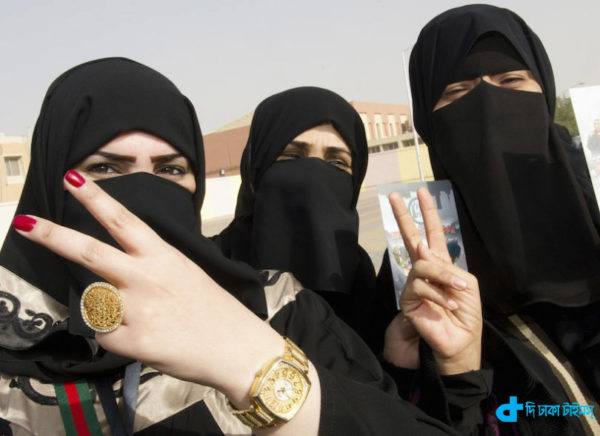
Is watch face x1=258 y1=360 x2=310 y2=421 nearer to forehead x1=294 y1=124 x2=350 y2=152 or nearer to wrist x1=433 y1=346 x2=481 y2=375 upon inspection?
wrist x1=433 y1=346 x2=481 y2=375

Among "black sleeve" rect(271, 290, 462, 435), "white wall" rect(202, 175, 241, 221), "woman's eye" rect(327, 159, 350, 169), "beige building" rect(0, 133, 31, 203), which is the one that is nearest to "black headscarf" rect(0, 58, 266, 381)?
"black sleeve" rect(271, 290, 462, 435)

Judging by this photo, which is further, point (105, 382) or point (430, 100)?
point (430, 100)

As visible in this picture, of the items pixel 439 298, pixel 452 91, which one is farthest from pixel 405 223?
pixel 452 91

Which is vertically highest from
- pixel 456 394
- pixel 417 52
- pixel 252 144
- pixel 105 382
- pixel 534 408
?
pixel 417 52

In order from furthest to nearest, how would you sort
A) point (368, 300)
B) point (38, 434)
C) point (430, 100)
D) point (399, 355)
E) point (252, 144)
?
point (252, 144) → point (368, 300) → point (430, 100) → point (399, 355) → point (38, 434)

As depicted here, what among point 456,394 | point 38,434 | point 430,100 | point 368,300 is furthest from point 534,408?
point 38,434

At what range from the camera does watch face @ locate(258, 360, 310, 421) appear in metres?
0.75

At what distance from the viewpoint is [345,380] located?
893 millimetres

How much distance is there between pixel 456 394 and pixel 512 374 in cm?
19

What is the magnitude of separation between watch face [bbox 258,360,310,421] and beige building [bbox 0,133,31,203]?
2412cm

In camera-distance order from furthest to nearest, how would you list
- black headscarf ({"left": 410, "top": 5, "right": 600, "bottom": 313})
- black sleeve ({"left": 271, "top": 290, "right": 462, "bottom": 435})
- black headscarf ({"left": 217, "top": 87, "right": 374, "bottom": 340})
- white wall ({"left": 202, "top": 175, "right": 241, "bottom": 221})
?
white wall ({"left": 202, "top": 175, "right": 241, "bottom": 221}), black headscarf ({"left": 217, "top": 87, "right": 374, "bottom": 340}), black headscarf ({"left": 410, "top": 5, "right": 600, "bottom": 313}), black sleeve ({"left": 271, "top": 290, "right": 462, "bottom": 435})

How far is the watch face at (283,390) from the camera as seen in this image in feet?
2.45

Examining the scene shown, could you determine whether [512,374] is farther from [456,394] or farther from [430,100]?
[430,100]

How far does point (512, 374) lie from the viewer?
4.12ft
